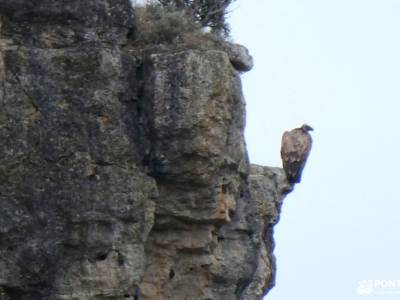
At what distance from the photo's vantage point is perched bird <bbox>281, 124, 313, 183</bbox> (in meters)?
29.4

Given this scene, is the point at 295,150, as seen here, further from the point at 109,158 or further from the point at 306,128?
the point at 109,158

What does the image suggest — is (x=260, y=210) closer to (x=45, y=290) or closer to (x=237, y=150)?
(x=237, y=150)

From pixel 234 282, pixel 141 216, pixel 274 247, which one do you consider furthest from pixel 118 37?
pixel 274 247

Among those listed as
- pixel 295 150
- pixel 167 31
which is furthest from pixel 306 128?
pixel 167 31

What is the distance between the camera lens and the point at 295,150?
2948cm

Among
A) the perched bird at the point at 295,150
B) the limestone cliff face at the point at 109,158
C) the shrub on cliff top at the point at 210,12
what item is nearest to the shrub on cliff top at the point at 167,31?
the limestone cliff face at the point at 109,158

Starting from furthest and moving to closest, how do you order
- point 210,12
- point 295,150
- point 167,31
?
point 295,150 → point 210,12 → point 167,31

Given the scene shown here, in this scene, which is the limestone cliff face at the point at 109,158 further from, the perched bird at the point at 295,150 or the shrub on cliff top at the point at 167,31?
the perched bird at the point at 295,150

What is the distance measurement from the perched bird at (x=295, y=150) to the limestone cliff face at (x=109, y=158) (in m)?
4.20

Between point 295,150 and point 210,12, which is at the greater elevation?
point 210,12

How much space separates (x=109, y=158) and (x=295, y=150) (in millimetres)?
6949

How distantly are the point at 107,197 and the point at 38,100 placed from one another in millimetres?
1710

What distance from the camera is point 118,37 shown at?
952 inches

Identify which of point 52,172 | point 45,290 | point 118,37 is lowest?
point 45,290
